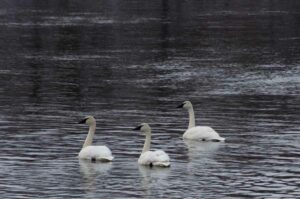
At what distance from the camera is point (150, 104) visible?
47.1m

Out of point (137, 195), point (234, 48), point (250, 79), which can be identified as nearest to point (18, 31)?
point (234, 48)

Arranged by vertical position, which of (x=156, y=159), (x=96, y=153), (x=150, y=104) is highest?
(x=150, y=104)

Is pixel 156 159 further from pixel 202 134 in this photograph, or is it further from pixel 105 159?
pixel 202 134

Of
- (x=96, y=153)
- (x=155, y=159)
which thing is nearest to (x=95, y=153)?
(x=96, y=153)

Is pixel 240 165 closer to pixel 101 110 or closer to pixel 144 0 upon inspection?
pixel 101 110

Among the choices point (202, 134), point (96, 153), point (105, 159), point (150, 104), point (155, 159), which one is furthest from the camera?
point (150, 104)

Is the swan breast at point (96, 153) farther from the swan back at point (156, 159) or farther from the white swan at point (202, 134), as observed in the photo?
the white swan at point (202, 134)

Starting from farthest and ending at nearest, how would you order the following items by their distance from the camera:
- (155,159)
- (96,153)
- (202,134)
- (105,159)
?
(202,134) < (96,153) < (105,159) < (155,159)

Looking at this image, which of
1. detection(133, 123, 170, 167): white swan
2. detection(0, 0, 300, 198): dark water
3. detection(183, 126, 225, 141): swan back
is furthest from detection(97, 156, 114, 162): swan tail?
detection(183, 126, 225, 141): swan back

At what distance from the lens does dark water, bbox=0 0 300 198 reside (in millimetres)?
30469

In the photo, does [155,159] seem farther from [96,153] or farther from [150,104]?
[150,104]

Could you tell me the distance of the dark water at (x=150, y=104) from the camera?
1200 inches

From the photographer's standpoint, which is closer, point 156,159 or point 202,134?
point 156,159

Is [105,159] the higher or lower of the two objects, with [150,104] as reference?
lower
